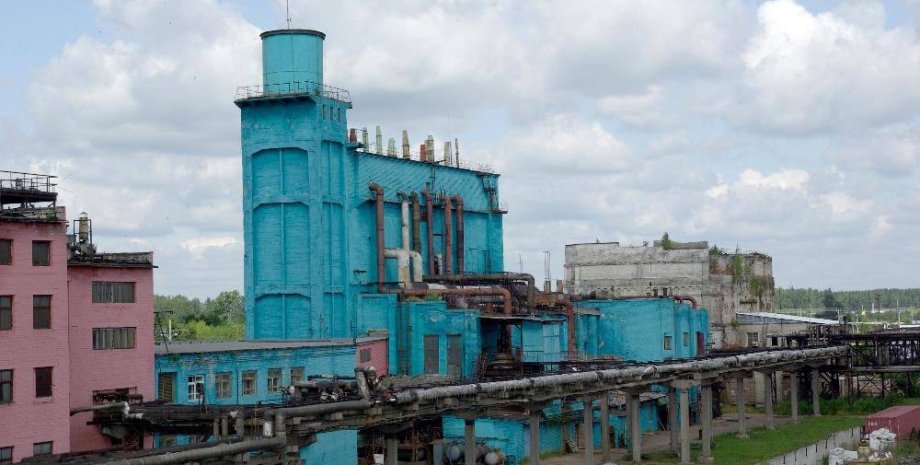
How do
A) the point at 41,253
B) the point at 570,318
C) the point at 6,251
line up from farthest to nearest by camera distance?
the point at 570,318 < the point at 41,253 < the point at 6,251

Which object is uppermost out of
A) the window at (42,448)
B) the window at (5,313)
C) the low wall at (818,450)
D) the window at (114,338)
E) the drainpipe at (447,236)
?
the drainpipe at (447,236)

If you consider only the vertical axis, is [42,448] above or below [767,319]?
below

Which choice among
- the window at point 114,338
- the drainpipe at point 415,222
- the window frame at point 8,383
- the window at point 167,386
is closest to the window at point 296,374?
the window at point 167,386

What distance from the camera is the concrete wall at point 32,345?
119 ft

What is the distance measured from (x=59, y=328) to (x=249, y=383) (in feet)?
36.7

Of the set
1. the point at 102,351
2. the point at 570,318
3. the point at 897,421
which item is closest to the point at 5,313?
the point at 102,351

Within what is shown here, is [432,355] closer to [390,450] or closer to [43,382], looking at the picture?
[390,450]

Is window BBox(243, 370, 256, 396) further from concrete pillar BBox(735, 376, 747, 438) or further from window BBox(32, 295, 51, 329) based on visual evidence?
concrete pillar BBox(735, 376, 747, 438)

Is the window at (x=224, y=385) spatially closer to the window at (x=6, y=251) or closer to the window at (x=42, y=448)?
the window at (x=42, y=448)

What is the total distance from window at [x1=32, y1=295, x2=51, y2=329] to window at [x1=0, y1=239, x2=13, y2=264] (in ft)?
4.52

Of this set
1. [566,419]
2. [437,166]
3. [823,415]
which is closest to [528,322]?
[566,419]

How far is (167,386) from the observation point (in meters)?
44.2

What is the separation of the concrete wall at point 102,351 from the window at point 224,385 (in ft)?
12.1

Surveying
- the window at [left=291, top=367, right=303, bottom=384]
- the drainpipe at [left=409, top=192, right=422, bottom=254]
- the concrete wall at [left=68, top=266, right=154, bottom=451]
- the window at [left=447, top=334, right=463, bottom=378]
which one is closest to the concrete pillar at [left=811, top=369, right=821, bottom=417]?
the drainpipe at [left=409, top=192, right=422, bottom=254]
